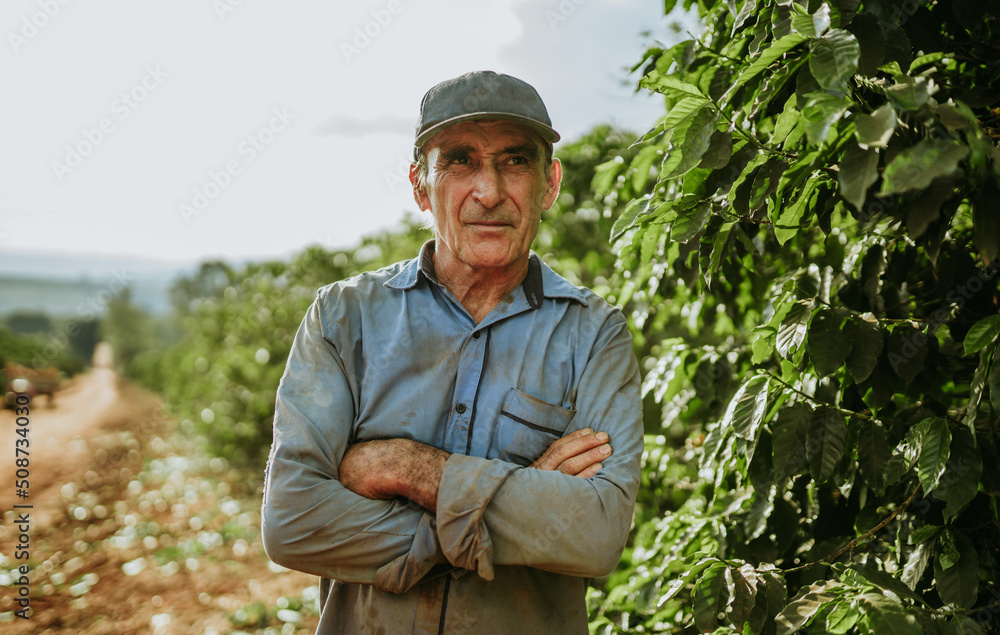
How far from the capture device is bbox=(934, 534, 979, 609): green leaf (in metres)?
1.54

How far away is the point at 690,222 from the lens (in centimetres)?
167

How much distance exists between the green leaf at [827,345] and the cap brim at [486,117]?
2.84ft

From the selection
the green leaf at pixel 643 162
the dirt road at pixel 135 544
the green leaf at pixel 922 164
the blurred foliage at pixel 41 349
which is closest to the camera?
the green leaf at pixel 922 164

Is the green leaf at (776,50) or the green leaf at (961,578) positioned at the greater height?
the green leaf at (776,50)

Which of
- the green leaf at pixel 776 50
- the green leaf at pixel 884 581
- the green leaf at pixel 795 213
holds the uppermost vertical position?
the green leaf at pixel 776 50

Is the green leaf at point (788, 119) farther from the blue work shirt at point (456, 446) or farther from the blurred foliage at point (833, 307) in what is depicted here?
the blue work shirt at point (456, 446)

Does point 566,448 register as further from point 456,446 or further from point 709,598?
point 709,598

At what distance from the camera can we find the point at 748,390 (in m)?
1.76

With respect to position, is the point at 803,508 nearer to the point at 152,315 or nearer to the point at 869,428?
the point at 869,428

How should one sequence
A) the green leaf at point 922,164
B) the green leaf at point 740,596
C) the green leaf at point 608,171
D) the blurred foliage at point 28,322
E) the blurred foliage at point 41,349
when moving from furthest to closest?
the blurred foliage at point 28,322 → the blurred foliage at point 41,349 → the green leaf at point 608,171 → the green leaf at point 740,596 → the green leaf at point 922,164

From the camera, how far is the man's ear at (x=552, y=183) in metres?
2.02

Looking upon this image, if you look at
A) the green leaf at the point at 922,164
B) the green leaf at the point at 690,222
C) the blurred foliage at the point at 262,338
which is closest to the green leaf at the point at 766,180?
the green leaf at the point at 690,222

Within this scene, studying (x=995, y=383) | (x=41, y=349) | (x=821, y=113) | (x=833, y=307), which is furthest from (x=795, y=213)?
(x=41, y=349)

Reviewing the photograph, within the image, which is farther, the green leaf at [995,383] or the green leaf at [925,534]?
the green leaf at [925,534]
